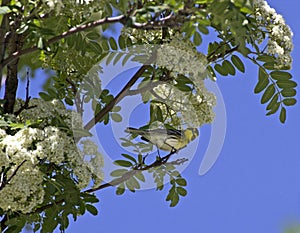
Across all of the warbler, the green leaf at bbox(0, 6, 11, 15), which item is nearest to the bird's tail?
the warbler

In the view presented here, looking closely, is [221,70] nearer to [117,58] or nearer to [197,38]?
[117,58]

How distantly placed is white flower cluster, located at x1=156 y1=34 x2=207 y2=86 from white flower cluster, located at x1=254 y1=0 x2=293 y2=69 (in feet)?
0.99

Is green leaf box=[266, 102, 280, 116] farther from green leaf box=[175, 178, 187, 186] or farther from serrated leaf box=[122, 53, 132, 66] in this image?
serrated leaf box=[122, 53, 132, 66]

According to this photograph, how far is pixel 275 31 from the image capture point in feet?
9.32

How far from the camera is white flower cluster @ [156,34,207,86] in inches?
103

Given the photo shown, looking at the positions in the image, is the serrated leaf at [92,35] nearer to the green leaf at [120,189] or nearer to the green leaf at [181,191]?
the green leaf at [120,189]

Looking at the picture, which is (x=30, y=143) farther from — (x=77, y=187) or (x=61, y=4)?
(x=61, y=4)

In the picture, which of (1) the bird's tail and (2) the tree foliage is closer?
(2) the tree foliage

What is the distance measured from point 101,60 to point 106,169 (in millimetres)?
476

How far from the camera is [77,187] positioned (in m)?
2.71

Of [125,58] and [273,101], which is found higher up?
[125,58]

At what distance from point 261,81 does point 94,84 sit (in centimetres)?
66

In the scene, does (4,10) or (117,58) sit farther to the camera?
(117,58)

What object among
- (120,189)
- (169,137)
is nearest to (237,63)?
(169,137)
